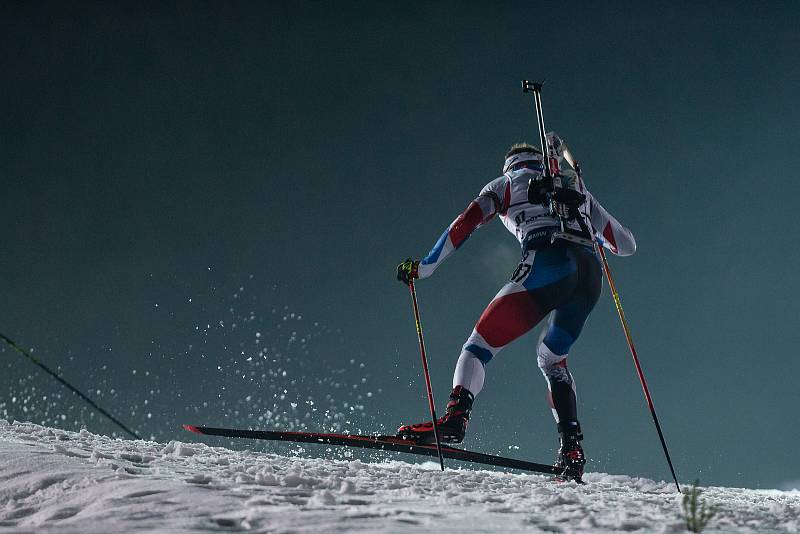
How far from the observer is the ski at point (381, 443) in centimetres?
523

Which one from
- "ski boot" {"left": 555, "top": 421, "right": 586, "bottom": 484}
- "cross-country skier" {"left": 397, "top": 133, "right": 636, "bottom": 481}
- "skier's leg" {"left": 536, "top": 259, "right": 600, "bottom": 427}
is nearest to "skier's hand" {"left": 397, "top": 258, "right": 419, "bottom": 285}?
"cross-country skier" {"left": 397, "top": 133, "right": 636, "bottom": 481}

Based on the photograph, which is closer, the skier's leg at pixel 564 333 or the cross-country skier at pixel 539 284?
the cross-country skier at pixel 539 284

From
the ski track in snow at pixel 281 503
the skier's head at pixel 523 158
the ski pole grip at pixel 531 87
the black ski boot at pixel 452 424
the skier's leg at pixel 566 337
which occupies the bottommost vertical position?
the ski track in snow at pixel 281 503

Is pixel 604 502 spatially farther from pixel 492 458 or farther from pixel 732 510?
pixel 492 458

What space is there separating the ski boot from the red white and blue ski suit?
0.09 m

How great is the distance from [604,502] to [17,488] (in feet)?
8.53

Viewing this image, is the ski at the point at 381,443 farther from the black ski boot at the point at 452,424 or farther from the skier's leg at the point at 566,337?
the skier's leg at the point at 566,337

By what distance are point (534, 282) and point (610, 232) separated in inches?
53.8

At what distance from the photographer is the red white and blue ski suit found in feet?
17.2

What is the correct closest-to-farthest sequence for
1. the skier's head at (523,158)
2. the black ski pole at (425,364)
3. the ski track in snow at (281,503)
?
the ski track in snow at (281,503), the black ski pole at (425,364), the skier's head at (523,158)

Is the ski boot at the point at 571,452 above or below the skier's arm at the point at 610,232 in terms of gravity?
below

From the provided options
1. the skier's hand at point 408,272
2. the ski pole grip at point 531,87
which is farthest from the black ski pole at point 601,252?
the skier's hand at point 408,272

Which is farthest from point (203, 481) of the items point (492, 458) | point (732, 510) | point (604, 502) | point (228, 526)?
point (492, 458)

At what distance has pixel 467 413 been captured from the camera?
16.6ft
